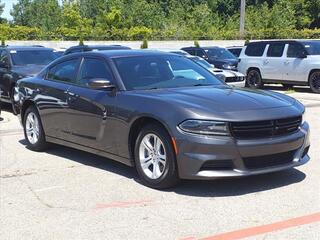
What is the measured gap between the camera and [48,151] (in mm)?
8547

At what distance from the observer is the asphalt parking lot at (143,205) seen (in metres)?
A: 4.84

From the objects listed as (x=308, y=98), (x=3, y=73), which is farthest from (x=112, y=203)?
(x=308, y=98)

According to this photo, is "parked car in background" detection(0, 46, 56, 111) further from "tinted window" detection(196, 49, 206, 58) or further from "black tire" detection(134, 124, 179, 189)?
"tinted window" detection(196, 49, 206, 58)

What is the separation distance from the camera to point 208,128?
5668 millimetres

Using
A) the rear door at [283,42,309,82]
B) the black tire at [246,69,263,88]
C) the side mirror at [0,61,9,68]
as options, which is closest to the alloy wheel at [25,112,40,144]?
the side mirror at [0,61,9,68]

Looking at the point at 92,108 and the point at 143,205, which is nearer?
the point at 143,205

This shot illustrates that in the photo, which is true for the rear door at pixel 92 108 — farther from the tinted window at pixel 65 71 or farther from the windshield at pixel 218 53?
the windshield at pixel 218 53

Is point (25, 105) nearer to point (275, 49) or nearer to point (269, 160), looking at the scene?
point (269, 160)

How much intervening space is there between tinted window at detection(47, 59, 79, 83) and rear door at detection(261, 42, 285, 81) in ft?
39.2

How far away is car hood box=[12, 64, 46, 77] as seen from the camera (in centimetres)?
1302

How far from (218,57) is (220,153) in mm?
16809

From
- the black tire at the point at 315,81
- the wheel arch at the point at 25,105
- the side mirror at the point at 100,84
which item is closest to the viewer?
the side mirror at the point at 100,84

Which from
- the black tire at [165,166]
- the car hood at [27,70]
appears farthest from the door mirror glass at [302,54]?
the black tire at [165,166]

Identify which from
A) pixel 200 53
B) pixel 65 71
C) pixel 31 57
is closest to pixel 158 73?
pixel 65 71
